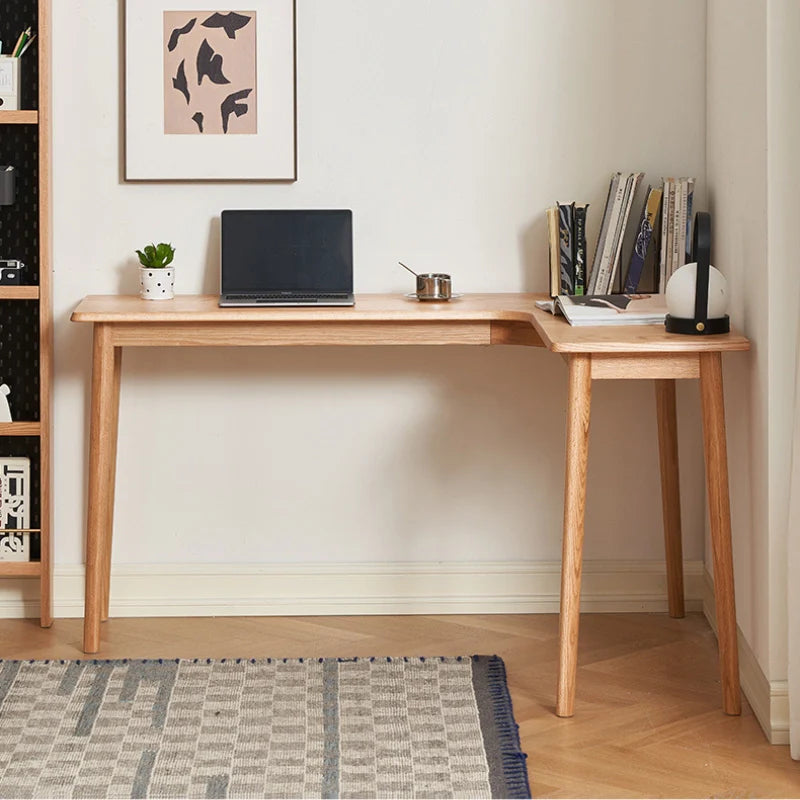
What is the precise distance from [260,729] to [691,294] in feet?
4.16

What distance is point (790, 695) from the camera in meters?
2.35

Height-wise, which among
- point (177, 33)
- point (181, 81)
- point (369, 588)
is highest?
point (177, 33)

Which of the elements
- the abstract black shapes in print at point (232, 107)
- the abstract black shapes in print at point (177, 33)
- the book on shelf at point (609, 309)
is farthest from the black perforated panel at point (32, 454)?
the book on shelf at point (609, 309)

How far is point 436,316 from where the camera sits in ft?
9.12

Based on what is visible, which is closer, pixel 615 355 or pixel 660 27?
pixel 615 355

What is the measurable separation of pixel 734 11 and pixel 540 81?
21.8 inches

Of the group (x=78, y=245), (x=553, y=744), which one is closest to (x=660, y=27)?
(x=78, y=245)

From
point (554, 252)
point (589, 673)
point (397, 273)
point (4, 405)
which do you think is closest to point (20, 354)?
point (4, 405)

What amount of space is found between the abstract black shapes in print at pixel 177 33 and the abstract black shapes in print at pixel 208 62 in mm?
51

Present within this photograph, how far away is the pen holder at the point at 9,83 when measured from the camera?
3.02 metres

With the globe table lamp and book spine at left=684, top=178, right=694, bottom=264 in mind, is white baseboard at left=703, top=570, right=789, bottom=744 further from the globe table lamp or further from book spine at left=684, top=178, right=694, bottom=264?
book spine at left=684, top=178, right=694, bottom=264

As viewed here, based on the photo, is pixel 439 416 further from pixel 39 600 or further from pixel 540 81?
pixel 39 600

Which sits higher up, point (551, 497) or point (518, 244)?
point (518, 244)

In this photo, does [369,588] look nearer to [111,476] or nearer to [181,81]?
[111,476]
